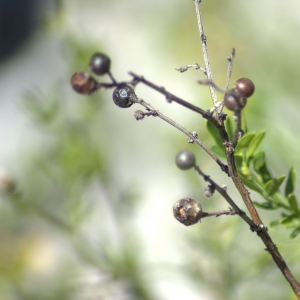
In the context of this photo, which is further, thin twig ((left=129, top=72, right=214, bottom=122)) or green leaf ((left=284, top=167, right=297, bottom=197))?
green leaf ((left=284, top=167, right=297, bottom=197))

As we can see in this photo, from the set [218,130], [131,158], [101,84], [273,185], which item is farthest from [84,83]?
[131,158]

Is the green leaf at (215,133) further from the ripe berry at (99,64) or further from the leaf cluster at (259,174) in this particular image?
the ripe berry at (99,64)

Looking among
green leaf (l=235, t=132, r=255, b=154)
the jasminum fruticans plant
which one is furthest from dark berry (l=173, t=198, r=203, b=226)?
green leaf (l=235, t=132, r=255, b=154)

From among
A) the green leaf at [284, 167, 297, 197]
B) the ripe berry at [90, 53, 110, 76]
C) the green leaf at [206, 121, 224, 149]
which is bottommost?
the green leaf at [284, 167, 297, 197]

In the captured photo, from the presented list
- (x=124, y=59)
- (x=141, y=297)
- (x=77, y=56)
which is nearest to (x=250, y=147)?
(x=77, y=56)

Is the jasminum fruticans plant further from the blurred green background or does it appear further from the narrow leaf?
the blurred green background

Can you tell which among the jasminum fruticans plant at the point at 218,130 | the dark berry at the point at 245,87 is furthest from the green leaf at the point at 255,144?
the dark berry at the point at 245,87

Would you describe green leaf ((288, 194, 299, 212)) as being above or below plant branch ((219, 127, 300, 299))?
above
